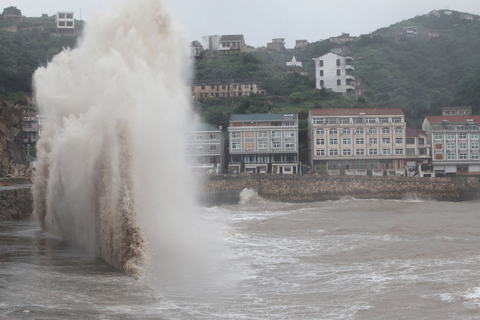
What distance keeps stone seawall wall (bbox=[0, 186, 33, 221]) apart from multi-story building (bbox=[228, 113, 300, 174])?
39885mm

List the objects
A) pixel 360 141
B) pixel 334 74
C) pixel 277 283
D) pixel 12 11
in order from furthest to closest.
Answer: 1. pixel 12 11
2. pixel 334 74
3. pixel 360 141
4. pixel 277 283

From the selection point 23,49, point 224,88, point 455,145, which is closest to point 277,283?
point 455,145

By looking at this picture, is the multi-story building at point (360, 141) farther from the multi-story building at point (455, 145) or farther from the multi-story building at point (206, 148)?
the multi-story building at point (206, 148)

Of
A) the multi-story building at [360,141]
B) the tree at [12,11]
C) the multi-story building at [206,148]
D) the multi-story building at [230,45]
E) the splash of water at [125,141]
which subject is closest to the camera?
the splash of water at [125,141]

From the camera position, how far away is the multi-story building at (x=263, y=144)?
6844cm

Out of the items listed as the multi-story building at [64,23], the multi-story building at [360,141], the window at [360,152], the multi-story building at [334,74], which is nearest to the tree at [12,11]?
the multi-story building at [64,23]

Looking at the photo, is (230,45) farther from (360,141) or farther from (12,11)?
(12,11)

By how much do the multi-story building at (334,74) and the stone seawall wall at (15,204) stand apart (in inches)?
3129

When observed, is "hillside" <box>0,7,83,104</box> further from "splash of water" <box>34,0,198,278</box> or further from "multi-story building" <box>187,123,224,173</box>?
"splash of water" <box>34,0,198,278</box>

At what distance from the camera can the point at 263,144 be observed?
226 feet

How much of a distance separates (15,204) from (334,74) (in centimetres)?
8352

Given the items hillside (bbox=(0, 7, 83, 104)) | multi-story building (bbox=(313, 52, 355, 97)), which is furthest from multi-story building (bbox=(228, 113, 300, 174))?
hillside (bbox=(0, 7, 83, 104))

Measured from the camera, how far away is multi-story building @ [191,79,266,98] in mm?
100688

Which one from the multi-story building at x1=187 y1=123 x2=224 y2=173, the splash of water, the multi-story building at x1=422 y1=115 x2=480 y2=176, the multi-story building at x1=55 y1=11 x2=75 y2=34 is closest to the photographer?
the splash of water
